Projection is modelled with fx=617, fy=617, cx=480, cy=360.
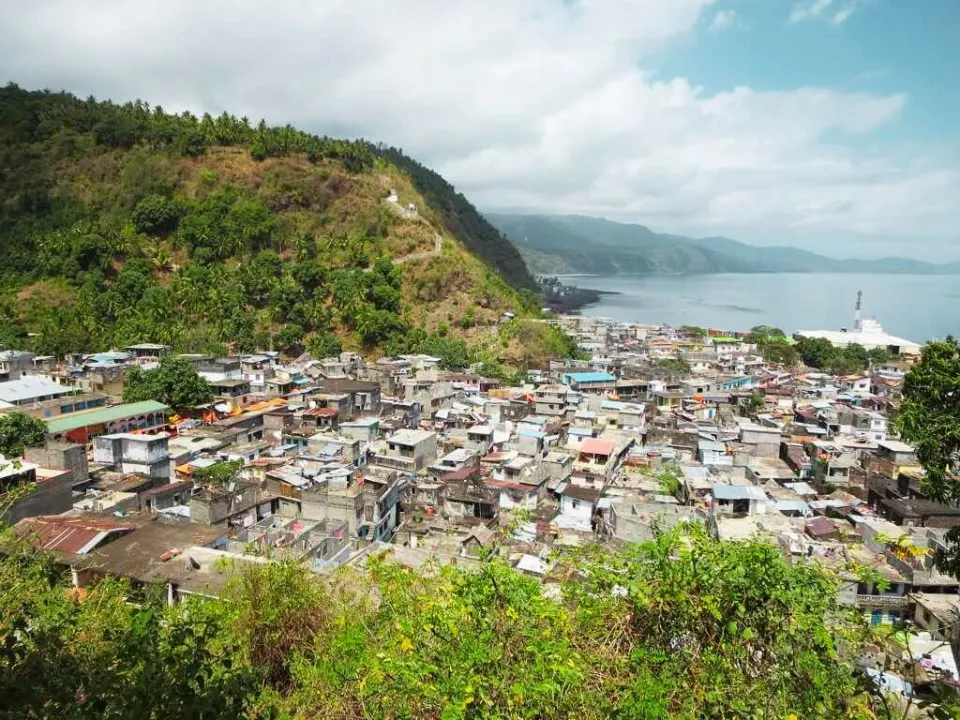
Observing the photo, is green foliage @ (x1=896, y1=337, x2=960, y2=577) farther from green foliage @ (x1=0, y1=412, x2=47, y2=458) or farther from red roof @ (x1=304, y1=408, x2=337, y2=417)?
green foliage @ (x1=0, y1=412, x2=47, y2=458)

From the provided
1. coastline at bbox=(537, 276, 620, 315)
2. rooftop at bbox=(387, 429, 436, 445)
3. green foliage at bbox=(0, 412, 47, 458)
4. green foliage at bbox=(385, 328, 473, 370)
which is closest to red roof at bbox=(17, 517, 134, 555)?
green foliage at bbox=(0, 412, 47, 458)

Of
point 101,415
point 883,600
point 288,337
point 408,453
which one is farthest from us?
point 288,337

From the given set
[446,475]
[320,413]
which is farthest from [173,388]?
[446,475]

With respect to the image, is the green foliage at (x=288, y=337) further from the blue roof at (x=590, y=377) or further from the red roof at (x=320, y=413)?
the blue roof at (x=590, y=377)

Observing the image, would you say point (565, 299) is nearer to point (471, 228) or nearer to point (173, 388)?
point (471, 228)

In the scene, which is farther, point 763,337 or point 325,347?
point 763,337

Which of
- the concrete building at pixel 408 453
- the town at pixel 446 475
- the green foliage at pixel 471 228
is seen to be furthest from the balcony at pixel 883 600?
the green foliage at pixel 471 228
